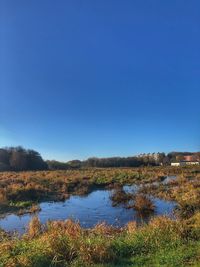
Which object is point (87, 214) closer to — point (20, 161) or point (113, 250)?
point (113, 250)

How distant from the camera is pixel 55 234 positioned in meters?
10.5

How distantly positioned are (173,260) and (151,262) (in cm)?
Answer: 47

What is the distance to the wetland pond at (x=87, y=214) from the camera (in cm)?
1997

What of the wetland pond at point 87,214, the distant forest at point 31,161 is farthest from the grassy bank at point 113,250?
the distant forest at point 31,161

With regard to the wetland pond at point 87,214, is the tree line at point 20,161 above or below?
above

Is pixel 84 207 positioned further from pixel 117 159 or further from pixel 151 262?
pixel 117 159

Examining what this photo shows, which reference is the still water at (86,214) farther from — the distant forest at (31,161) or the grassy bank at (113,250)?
the distant forest at (31,161)

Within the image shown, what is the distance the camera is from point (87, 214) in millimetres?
23500

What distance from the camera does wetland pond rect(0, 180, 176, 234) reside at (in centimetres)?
1997

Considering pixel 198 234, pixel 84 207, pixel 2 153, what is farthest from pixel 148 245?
pixel 2 153

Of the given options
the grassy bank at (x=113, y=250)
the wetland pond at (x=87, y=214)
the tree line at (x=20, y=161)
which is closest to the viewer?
the grassy bank at (x=113, y=250)

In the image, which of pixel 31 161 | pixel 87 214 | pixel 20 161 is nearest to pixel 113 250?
pixel 87 214

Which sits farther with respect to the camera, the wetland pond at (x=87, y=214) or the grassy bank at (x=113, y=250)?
the wetland pond at (x=87, y=214)

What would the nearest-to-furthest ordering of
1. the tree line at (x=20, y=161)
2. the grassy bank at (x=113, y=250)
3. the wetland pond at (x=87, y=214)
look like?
the grassy bank at (x=113, y=250) → the wetland pond at (x=87, y=214) → the tree line at (x=20, y=161)
